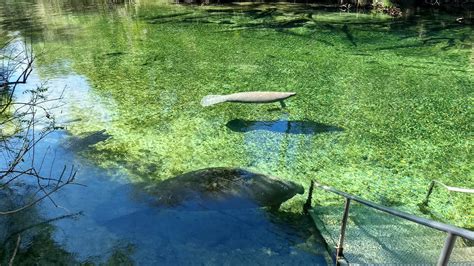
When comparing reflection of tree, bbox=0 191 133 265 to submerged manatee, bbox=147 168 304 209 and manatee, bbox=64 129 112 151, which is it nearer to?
submerged manatee, bbox=147 168 304 209

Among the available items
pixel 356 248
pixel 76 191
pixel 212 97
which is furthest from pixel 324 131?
pixel 76 191

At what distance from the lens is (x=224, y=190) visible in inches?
182

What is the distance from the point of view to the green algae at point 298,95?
5.77 metres

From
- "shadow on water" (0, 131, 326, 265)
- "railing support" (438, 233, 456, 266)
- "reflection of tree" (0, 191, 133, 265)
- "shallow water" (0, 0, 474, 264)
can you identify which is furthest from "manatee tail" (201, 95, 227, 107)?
"railing support" (438, 233, 456, 266)

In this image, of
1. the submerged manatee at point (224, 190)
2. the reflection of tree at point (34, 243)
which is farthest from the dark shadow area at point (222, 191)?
the reflection of tree at point (34, 243)

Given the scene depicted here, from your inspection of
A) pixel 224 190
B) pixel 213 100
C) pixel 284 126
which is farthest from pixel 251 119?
pixel 224 190

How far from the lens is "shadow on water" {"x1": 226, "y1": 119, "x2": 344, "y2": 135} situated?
22.8ft

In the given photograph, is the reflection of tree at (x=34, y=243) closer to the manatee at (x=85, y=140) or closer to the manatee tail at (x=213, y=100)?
the manatee at (x=85, y=140)

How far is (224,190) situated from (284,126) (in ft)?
9.32

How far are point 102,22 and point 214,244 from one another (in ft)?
49.0

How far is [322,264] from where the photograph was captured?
3764 mm

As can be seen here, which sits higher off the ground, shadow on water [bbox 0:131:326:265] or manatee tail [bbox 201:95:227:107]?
manatee tail [bbox 201:95:227:107]

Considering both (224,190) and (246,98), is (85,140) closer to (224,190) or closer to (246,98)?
(246,98)

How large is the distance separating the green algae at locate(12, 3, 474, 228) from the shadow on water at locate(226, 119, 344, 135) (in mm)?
153
